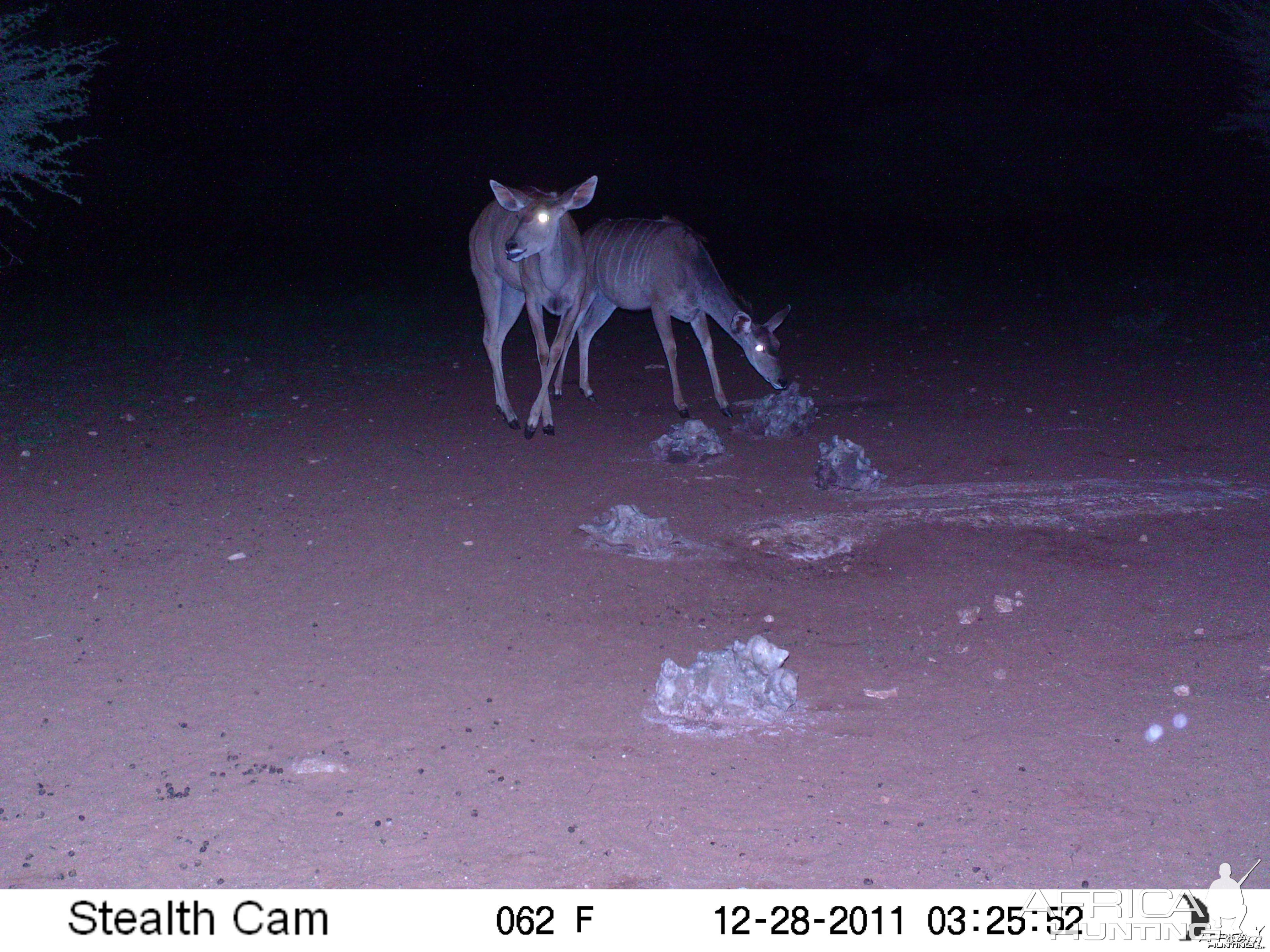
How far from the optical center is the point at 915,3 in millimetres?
43188

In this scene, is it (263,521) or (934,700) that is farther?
(263,521)

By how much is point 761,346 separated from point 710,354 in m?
0.48

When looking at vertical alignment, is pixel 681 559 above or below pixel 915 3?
below

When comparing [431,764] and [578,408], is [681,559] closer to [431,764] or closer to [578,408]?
[431,764]

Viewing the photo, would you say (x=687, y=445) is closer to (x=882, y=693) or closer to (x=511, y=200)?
(x=511, y=200)

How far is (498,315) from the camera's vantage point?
10.7 meters

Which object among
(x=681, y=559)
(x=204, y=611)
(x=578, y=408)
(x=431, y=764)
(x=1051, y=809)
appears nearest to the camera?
(x=1051, y=809)

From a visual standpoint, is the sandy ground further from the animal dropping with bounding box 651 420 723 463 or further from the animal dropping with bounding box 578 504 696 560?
the animal dropping with bounding box 651 420 723 463

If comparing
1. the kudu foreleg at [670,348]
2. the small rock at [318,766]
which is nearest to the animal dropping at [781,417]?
the kudu foreleg at [670,348]

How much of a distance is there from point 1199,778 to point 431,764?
2.97 metres

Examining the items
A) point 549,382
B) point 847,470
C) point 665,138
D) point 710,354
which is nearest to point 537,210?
point 549,382

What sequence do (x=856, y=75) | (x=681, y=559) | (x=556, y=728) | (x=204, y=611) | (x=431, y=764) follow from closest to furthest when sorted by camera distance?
(x=431, y=764)
(x=556, y=728)
(x=204, y=611)
(x=681, y=559)
(x=856, y=75)

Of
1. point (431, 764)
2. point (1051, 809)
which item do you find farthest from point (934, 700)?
point (431, 764)

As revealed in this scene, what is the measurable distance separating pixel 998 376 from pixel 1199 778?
7.89 metres
